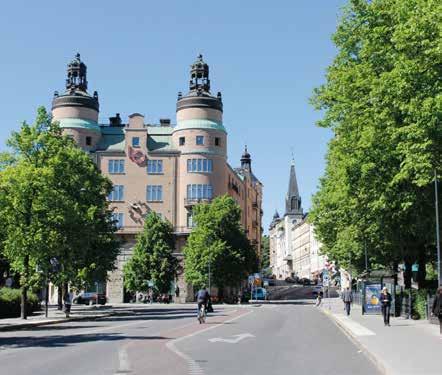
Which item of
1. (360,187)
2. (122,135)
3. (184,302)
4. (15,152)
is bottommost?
(184,302)

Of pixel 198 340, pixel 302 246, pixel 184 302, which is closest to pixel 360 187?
pixel 198 340

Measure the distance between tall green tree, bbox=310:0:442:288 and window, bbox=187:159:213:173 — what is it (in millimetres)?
43213

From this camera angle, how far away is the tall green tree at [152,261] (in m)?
74.6

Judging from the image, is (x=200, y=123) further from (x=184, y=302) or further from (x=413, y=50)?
(x=413, y=50)

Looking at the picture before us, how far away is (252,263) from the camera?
257 ft

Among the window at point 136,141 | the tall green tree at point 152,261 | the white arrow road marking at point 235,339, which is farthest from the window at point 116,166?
the white arrow road marking at point 235,339

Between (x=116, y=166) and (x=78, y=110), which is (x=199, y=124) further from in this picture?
(x=78, y=110)

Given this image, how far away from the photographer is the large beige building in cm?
8219

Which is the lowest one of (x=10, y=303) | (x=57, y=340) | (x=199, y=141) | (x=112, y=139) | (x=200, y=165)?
(x=57, y=340)

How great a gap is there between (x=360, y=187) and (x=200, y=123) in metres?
52.2

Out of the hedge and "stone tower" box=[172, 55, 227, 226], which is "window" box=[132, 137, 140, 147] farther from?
the hedge

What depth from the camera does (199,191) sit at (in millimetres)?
82188

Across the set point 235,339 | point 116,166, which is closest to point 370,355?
point 235,339

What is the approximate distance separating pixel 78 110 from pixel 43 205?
43483 millimetres
